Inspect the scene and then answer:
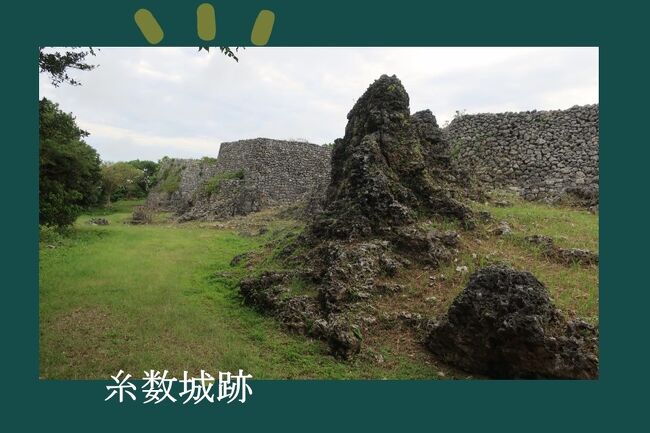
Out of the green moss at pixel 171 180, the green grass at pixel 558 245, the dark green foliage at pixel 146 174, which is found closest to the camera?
the green grass at pixel 558 245

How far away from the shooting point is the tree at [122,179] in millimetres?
36562

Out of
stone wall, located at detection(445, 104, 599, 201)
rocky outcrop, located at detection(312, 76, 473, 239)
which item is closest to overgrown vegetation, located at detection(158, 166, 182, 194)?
stone wall, located at detection(445, 104, 599, 201)

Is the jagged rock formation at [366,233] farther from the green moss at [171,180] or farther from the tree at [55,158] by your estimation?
the green moss at [171,180]

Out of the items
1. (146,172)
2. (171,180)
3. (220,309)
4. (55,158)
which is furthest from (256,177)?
(146,172)

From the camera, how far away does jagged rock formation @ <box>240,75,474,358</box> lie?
8.25m

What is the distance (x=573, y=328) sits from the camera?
638 centimetres

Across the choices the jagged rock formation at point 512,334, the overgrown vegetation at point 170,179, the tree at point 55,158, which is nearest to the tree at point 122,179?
the overgrown vegetation at point 170,179

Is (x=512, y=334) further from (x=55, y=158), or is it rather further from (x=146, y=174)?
(x=146, y=174)

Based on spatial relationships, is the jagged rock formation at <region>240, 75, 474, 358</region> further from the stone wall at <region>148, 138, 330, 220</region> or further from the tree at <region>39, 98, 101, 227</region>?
the stone wall at <region>148, 138, 330, 220</region>

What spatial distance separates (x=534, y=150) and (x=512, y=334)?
14341mm

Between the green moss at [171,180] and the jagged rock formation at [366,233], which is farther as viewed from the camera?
the green moss at [171,180]

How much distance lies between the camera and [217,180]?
3297cm

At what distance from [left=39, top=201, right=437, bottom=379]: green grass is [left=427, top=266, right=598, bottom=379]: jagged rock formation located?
2.29 feet

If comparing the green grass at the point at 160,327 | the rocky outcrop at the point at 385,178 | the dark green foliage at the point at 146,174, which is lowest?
the green grass at the point at 160,327
